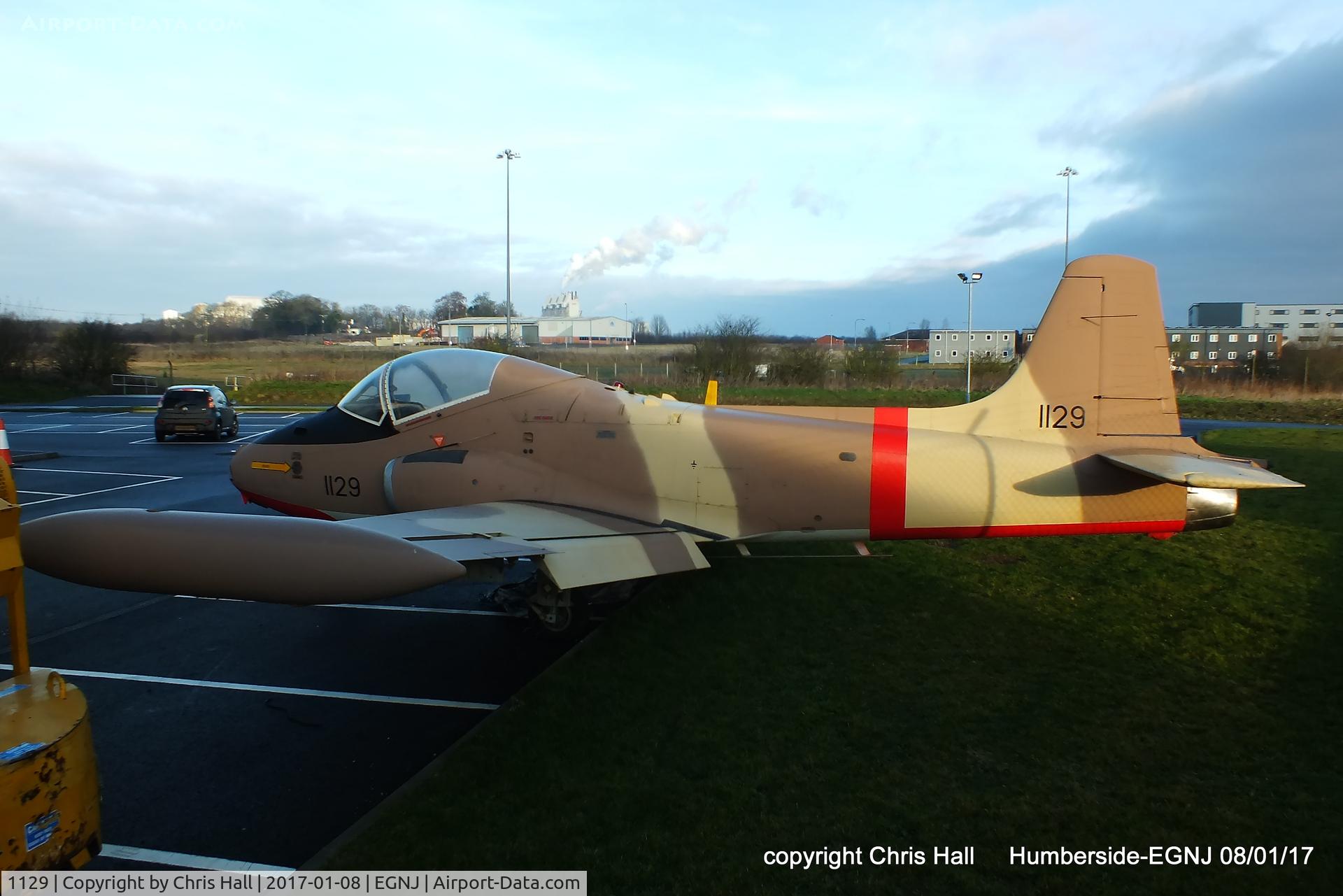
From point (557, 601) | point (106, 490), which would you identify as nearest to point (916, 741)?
point (557, 601)

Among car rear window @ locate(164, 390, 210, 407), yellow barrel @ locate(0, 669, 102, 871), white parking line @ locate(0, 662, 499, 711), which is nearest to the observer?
yellow barrel @ locate(0, 669, 102, 871)

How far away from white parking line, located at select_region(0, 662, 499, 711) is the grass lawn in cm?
56

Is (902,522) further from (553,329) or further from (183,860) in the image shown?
(553,329)

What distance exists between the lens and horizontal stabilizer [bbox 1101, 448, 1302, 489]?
5.14 meters

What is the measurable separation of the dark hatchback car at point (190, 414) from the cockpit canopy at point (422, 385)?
17230mm

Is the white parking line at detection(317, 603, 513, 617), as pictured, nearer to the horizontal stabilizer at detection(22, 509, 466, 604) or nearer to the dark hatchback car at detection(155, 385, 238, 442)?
the horizontal stabilizer at detection(22, 509, 466, 604)

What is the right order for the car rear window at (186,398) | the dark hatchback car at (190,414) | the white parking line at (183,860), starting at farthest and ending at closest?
the car rear window at (186,398), the dark hatchback car at (190,414), the white parking line at (183,860)

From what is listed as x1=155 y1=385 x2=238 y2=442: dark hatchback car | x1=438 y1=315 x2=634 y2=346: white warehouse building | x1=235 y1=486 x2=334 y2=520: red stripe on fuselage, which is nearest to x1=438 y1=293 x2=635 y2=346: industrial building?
x1=438 y1=315 x2=634 y2=346: white warehouse building

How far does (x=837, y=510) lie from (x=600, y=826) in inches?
142

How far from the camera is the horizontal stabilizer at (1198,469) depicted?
5135mm

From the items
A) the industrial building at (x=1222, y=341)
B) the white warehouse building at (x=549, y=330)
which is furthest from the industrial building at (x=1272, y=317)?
the white warehouse building at (x=549, y=330)

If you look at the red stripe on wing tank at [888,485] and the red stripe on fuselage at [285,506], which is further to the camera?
the red stripe on fuselage at [285,506]

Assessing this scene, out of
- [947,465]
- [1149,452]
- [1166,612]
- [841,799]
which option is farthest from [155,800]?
[1166,612]

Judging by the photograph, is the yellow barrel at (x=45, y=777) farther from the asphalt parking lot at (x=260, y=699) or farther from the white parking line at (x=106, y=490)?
the white parking line at (x=106, y=490)
